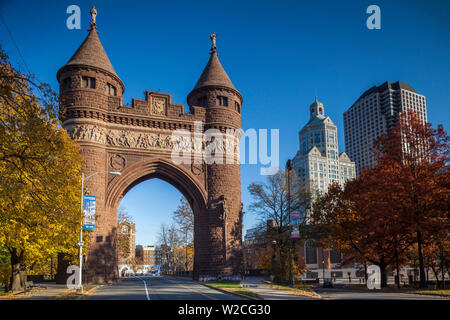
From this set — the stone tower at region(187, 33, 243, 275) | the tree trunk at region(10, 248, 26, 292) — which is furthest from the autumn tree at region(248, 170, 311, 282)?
the tree trunk at region(10, 248, 26, 292)

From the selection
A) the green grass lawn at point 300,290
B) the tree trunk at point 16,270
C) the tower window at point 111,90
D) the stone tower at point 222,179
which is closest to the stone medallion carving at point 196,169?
the stone tower at point 222,179

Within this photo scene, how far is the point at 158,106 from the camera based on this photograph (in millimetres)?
39281

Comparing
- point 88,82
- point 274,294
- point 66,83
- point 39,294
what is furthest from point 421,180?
point 66,83

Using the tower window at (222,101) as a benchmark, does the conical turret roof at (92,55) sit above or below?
above

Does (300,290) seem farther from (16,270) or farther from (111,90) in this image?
(111,90)

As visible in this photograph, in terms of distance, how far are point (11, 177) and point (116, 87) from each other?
24301mm

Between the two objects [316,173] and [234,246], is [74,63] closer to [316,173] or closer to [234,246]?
[234,246]

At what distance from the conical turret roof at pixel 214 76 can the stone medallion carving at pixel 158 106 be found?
4.33 m

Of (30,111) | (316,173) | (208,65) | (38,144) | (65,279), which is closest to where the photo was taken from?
(30,111)

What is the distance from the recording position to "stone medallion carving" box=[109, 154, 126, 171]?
36531mm

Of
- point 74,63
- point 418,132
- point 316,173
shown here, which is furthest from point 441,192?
point 316,173

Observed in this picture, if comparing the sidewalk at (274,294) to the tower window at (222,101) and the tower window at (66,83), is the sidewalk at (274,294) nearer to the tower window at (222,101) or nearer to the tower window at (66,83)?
the tower window at (222,101)

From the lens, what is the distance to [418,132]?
30.2 m

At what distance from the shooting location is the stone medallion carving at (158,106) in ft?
128
